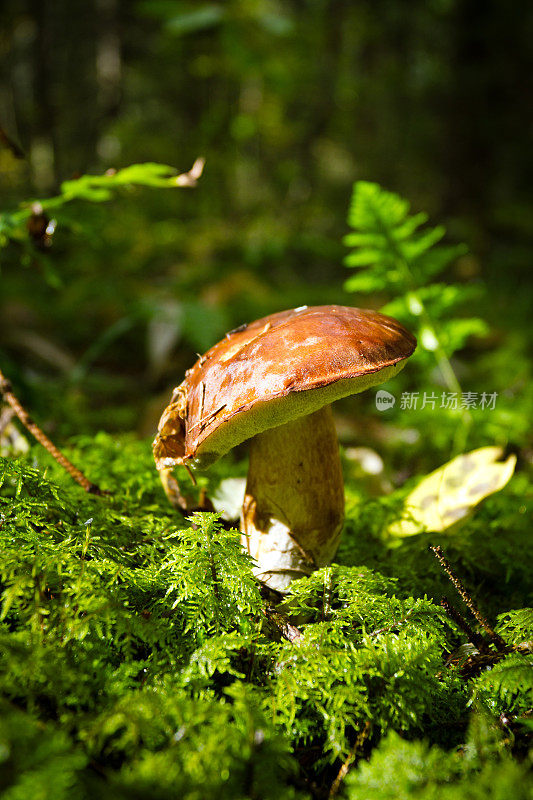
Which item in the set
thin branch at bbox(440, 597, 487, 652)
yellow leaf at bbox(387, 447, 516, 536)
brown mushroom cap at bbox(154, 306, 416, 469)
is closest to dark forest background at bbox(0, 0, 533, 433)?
brown mushroom cap at bbox(154, 306, 416, 469)

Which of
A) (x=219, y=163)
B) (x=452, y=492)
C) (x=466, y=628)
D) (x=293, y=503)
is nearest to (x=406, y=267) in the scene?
(x=452, y=492)

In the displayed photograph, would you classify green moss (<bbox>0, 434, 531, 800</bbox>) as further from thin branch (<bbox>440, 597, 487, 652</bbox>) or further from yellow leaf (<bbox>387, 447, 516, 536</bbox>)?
yellow leaf (<bbox>387, 447, 516, 536</bbox>)

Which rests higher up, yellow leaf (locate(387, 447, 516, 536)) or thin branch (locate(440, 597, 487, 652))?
yellow leaf (locate(387, 447, 516, 536))

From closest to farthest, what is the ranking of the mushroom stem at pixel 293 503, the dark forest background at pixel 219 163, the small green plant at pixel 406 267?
the mushroom stem at pixel 293 503, the small green plant at pixel 406 267, the dark forest background at pixel 219 163

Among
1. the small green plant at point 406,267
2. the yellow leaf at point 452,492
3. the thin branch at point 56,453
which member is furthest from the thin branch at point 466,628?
the small green plant at point 406,267

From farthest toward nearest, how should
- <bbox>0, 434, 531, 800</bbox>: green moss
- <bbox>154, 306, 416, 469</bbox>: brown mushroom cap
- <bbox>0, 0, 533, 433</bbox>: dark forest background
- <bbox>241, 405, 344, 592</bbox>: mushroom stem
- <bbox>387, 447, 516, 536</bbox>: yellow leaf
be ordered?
<bbox>0, 0, 533, 433</bbox>: dark forest background, <bbox>387, 447, 516, 536</bbox>: yellow leaf, <bbox>241, 405, 344, 592</bbox>: mushroom stem, <bbox>154, 306, 416, 469</bbox>: brown mushroom cap, <bbox>0, 434, 531, 800</bbox>: green moss

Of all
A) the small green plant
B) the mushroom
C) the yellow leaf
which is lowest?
the yellow leaf

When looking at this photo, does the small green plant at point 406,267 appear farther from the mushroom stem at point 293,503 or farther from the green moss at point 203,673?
the green moss at point 203,673

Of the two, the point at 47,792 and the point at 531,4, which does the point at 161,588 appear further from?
the point at 531,4
